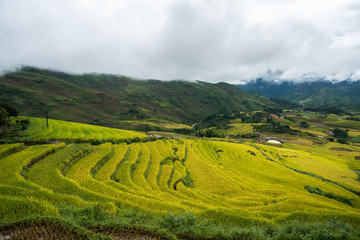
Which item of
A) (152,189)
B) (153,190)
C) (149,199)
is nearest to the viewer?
(149,199)

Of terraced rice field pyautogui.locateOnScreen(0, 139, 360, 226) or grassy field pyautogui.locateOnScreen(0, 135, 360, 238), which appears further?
terraced rice field pyautogui.locateOnScreen(0, 139, 360, 226)

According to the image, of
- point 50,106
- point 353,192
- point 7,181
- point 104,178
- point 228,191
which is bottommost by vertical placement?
point 353,192

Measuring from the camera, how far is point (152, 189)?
71.2 feet

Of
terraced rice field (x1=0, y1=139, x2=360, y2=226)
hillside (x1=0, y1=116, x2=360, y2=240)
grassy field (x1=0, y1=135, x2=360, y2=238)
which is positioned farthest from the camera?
terraced rice field (x1=0, y1=139, x2=360, y2=226)

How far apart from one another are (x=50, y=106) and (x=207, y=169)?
8578 inches

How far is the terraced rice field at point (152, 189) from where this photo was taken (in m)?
13.6

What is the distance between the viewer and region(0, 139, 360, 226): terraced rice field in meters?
13.6

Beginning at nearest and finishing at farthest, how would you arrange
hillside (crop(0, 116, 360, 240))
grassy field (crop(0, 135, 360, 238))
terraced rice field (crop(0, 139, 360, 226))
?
hillside (crop(0, 116, 360, 240)), grassy field (crop(0, 135, 360, 238)), terraced rice field (crop(0, 139, 360, 226))

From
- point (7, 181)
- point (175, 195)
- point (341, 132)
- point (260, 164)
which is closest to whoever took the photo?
point (7, 181)

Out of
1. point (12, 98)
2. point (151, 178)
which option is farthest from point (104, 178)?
point (12, 98)

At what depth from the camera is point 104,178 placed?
74.8 ft

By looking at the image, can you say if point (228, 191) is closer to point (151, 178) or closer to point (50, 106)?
→ point (151, 178)

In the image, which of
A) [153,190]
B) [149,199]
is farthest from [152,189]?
[149,199]

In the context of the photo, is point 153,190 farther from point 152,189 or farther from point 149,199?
point 149,199
